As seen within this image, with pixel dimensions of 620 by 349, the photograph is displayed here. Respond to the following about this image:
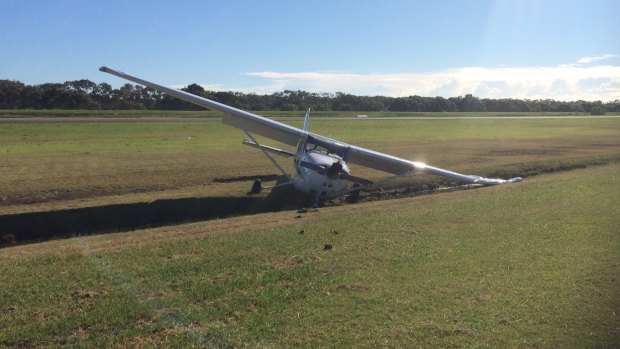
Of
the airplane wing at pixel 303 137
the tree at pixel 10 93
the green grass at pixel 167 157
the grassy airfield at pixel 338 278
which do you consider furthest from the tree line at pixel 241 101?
the grassy airfield at pixel 338 278

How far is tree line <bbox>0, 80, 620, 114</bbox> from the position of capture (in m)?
78.1

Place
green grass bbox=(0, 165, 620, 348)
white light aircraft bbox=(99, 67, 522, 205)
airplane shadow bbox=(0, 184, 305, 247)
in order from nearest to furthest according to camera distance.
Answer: green grass bbox=(0, 165, 620, 348), airplane shadow bbox=(0, 184, 305, 247), white light aircraft bbox=(99, 67, 522, 205)

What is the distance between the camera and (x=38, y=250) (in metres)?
10.5

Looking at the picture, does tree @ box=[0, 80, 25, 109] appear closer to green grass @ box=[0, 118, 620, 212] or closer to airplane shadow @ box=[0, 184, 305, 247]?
green grass @ box=[0, 118, 620, 212]

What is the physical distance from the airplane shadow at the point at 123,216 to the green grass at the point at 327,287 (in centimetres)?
255

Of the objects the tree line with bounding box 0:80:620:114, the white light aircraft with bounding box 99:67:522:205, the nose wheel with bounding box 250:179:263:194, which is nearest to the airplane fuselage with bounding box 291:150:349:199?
the white light aircraft with bounding box 99:67:522:205

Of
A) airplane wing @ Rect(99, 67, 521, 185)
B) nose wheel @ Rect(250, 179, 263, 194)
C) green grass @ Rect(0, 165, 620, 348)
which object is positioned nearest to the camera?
green grass @ Rect(0, 165, 620, 348)

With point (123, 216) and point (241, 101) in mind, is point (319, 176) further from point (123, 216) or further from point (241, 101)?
point (241, 101)

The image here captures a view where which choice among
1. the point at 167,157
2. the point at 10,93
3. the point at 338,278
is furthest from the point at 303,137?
the point at 10,93

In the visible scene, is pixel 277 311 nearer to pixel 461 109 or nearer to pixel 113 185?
pixel 113 185

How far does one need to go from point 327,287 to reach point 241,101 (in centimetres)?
8620

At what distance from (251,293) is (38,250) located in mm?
5529

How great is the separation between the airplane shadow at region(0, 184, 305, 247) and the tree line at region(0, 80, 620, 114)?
1766 inches

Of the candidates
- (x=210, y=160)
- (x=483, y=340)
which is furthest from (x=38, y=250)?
(x=210, y=160)
